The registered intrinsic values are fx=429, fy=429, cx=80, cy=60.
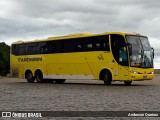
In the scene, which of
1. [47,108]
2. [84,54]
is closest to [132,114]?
[47,108]

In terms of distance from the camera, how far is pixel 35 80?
37.5 meters

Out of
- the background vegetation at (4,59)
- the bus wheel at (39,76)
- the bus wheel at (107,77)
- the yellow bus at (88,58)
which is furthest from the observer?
the background vegetation at (4,59)

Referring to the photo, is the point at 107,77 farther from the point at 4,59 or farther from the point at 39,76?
the point at 4,59

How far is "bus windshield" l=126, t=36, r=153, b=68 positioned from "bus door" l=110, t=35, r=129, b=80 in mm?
393

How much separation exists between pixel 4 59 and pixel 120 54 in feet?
110

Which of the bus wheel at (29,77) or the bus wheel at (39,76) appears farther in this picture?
the bus wheel at (29,77)

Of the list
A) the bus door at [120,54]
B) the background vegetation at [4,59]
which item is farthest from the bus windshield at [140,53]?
the background vegetation at [4,59]

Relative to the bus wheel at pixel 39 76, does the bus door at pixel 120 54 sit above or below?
above

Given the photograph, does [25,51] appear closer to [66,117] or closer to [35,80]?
[35,80]

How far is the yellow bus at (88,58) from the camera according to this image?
2687 centimetres

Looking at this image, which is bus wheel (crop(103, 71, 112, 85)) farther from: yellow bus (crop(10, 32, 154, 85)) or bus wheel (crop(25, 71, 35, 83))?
bus wheel (crop(25, 71, 35, 83))

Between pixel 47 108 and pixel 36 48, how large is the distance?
21.2 meters

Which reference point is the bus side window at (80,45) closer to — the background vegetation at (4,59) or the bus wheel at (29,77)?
the bus wheel at (29,77)

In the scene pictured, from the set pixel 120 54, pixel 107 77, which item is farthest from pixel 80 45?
pixel 120 54
